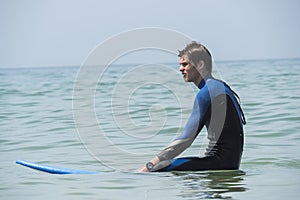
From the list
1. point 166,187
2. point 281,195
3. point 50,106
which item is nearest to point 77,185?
point 166,187

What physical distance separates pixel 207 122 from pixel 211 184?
577 mm

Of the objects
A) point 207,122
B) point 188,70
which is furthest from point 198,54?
point 207,122

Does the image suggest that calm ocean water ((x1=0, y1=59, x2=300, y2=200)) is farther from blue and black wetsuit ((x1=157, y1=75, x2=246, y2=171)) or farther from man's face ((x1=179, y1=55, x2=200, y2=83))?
man's face ((x1=179, y1=55, x2=200, y2=83))

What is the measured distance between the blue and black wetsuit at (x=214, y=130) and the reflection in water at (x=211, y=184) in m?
0.07

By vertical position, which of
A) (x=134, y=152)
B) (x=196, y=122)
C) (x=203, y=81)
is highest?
(x=203, y=81)

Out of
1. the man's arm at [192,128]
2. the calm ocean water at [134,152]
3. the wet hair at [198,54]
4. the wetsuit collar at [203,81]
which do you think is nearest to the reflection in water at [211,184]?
the calm ocean water at [134,152]

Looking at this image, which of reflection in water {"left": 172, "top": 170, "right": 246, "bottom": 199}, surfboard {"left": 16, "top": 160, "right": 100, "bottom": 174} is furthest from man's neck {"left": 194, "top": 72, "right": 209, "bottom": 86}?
surfboard {"left": 16, "top": 160, "right": 100, "bottom": 174}

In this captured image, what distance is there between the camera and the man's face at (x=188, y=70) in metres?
5.89

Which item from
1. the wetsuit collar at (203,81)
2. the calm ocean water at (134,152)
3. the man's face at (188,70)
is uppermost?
the man's face at (188,70)

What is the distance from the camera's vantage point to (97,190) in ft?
19.1

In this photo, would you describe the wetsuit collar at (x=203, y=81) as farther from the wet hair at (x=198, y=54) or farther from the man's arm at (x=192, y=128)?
the man's arm at (x=192, y=128)

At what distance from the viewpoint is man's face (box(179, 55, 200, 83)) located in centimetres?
589

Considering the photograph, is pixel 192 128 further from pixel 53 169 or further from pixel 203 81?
pixel 53 169

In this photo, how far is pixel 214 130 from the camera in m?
5.92
